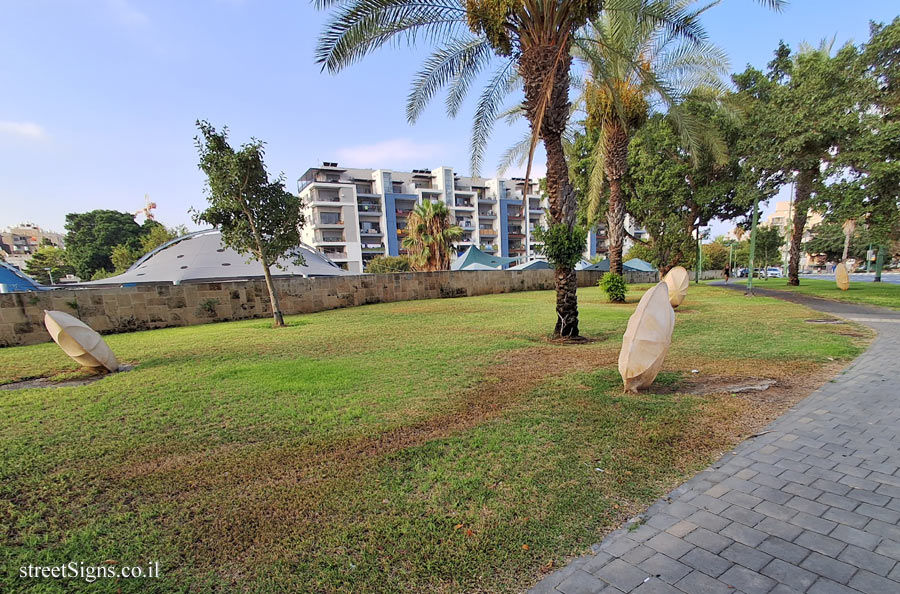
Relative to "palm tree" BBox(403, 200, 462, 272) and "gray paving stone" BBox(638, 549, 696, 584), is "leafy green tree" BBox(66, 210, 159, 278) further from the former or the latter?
"gray paving stone" BBox(638, 549, 696, 584)

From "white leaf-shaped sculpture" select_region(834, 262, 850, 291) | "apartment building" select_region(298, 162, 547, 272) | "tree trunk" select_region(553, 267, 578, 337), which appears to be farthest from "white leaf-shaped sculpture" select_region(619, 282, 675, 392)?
"apartment building" select_region(298, 162, 547, 272)

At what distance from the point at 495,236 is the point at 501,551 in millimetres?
64030

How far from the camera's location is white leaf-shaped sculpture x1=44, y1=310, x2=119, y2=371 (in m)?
5.71

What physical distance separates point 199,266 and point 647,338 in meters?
22.0

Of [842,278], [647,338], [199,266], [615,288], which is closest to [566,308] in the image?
[647,338]

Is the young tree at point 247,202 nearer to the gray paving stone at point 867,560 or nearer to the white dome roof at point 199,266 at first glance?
the white dome roof at point 199,266

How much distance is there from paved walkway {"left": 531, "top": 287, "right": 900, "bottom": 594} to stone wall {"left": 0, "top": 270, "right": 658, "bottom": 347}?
46.7 feet

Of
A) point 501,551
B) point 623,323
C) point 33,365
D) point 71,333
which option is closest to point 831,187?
point 623,323

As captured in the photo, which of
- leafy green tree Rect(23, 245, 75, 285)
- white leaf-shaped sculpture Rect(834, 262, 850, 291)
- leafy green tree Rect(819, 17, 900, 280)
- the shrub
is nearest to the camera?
the shrub

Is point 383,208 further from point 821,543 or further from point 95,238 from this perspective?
point 821,543

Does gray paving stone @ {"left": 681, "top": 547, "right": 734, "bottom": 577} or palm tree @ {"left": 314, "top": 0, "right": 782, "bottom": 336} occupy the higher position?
palm tree @ {"left": 314, "top": 0, "right": 782, "bottom": 336}

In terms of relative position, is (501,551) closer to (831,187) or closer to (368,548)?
(368,548)

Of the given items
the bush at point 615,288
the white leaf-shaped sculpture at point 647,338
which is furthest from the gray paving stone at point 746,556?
the bush at point 615,288

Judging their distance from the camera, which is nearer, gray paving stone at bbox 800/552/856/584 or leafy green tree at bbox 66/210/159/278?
gray paving stone at bbox 800/552/856/584
